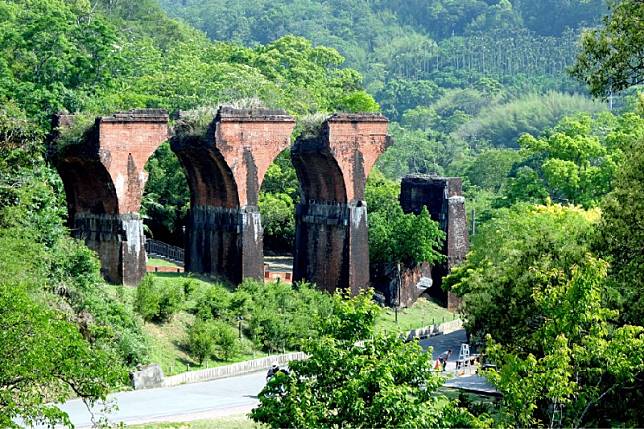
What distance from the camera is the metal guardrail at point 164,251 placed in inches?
2106

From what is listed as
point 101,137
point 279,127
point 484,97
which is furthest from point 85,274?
point 484,97

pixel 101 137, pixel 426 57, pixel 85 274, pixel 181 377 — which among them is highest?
pixel 426 57

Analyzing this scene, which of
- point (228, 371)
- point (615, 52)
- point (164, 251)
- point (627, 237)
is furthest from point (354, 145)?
point (627, 237)

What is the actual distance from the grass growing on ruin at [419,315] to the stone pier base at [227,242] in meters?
4.43

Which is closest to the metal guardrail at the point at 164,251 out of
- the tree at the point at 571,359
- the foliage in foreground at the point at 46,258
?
the foliage in foreground at the point at 46,258

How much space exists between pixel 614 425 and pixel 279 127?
2131cm

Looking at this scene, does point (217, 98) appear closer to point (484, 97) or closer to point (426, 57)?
point (484, 97)

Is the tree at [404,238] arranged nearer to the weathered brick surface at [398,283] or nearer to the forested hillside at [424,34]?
the weathered brick surface at [398,283]

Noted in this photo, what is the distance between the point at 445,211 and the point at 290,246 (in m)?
9.22

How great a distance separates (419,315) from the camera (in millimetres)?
48438

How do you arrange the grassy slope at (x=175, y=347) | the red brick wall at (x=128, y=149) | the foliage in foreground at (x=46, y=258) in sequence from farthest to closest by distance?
the red brick wall at (x=128, y=149), the grassy slope at (x=175, y=347), the foliage in foreground at (x=46, y=258)

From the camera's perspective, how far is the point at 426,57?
468 feet

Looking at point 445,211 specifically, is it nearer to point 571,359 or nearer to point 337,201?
point 337,201

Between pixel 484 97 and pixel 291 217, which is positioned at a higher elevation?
pixel 484 97
